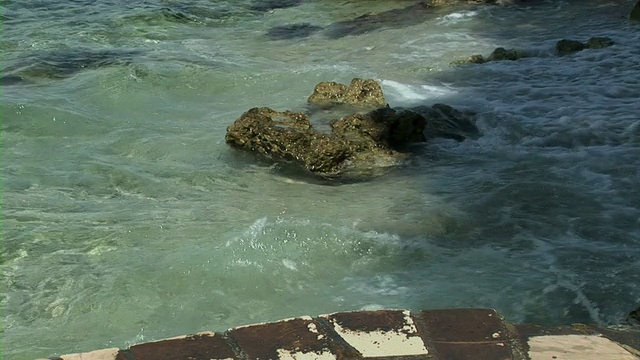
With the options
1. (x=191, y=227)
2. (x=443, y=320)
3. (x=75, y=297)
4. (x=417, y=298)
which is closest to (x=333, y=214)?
(x=191, y=227)

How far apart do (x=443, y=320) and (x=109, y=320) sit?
2.11 meters

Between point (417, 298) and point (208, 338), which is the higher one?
point (208, 338)

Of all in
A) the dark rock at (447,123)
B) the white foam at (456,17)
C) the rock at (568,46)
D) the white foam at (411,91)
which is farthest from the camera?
the white foam at (456,17)

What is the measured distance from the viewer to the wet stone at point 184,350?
2.80 metres

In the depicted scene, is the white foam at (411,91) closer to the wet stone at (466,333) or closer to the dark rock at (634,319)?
the dark rock at (634,319)

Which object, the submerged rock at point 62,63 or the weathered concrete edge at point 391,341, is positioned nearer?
the weathered concrete edge at point 391,341

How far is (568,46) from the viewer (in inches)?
415

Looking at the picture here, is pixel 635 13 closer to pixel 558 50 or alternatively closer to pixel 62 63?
pixel 558 50

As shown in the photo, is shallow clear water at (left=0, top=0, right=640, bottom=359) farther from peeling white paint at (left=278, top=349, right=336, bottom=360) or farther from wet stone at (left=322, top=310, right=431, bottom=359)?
peeling white paint at (left=278, top=349, right=336, bottom=360)

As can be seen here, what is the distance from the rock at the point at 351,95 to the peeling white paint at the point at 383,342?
5.37 meters

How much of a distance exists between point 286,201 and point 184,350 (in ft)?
11.2

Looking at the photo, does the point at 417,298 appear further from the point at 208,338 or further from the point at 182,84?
the point at 182,84

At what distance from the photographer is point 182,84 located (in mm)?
9719

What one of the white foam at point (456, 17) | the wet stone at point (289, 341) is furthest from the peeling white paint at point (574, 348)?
the white foam at point (456, 17)
